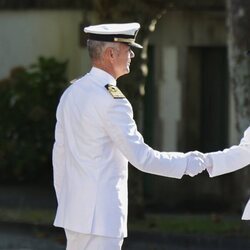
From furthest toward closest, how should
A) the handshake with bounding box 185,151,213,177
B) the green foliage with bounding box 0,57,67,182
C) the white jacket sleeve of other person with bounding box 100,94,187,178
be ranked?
the green foliage with bounding box 0,57,67,182, the handshake with bounding box 185,151,213,177, the white jacket sleeve of other person with bounding box 100,94,187,178

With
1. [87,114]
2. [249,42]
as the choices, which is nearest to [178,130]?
[249,42]

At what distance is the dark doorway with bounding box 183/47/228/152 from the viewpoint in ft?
48.9

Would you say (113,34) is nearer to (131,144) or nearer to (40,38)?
(131,144)

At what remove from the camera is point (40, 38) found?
15516mm

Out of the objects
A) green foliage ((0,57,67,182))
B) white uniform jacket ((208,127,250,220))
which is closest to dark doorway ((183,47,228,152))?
green foliage ((0,57,67,182))

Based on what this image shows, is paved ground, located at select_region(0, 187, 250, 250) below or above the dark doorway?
below

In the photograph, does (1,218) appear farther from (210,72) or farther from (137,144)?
(137,144)

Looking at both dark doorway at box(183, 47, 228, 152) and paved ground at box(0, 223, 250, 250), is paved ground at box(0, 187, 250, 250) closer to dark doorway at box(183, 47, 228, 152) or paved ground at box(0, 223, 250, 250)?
paved ground at box(0, 223, 250, 250)

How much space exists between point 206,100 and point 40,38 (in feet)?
8.49

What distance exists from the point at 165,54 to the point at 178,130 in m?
1.07

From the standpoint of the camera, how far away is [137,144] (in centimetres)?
559

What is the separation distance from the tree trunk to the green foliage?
163 inches

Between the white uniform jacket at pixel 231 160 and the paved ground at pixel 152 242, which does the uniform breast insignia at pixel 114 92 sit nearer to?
the white uniform jacket at pixel 231 160

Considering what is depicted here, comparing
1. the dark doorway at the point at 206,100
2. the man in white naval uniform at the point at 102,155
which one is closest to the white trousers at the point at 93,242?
the man in white naval uniform at the point at 102,155
